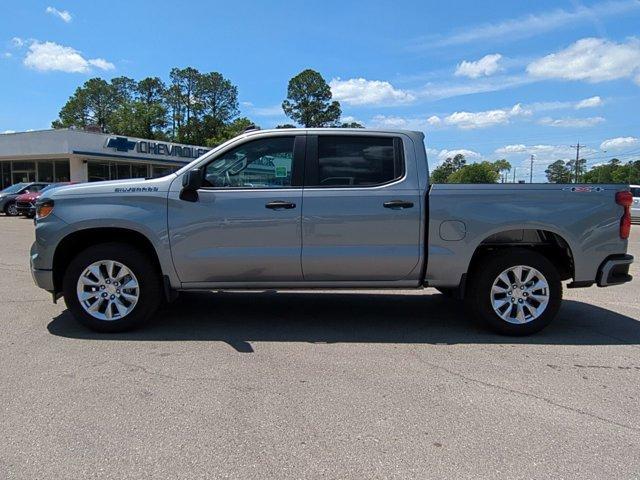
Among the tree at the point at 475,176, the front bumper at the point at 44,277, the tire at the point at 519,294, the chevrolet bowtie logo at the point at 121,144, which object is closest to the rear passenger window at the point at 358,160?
the tree at the point at 475,176

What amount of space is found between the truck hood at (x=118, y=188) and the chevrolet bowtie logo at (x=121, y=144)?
99.1ft

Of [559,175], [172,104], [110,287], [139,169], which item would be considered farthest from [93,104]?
[110,287]

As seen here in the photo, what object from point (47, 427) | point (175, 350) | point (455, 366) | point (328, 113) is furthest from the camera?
point (328, 113)

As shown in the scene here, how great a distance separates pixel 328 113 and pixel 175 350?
70.6 meters

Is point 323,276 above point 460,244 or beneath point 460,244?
beneath

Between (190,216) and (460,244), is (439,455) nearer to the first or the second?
(460,244)

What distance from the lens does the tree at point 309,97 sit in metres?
72.1

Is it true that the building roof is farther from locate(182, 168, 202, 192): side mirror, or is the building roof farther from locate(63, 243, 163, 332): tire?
locate(182, 168, 202, 192): side mirror

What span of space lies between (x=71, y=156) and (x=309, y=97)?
45.6 metres

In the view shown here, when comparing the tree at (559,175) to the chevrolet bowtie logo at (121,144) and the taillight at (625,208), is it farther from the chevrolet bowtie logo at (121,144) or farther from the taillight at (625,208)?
the chevrolet bowtie logo at (121,144)

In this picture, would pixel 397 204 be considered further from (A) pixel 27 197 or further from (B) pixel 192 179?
(A) pixel 27 197

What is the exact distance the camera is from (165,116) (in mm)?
82062

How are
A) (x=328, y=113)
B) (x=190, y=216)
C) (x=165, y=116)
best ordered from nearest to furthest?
(x=190, y=216) → (x=328, y=113) → (x=165, y=116)

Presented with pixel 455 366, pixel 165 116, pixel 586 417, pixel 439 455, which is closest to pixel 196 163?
pixel 455 366
